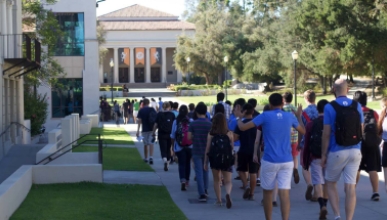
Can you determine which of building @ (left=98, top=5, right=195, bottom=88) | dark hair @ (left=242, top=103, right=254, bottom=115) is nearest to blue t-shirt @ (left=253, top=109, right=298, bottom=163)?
dark hair @ (left=242, top=103, right=254, bottom=115)

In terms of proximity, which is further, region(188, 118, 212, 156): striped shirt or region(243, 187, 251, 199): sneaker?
region(243, 187, 251, 199): sneaker

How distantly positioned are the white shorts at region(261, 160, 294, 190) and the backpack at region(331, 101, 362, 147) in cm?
69

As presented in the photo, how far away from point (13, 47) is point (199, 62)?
5511cm

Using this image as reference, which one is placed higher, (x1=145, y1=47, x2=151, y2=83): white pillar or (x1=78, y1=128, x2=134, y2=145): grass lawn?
(x1=145, y1=47, x2=151, y2=83): white pillar

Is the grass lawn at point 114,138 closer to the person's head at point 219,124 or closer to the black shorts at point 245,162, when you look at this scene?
the black shorts at point 245,162

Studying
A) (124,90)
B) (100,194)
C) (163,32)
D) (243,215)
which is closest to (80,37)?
(124,90)

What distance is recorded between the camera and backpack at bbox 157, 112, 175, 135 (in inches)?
618

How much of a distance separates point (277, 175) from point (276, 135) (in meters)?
0.49

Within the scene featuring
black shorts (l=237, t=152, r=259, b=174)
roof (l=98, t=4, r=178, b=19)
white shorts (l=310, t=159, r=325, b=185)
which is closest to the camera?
white shorts (l=310, t=159, r=325, b=185)

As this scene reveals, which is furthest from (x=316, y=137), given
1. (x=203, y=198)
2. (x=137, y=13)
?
(x=137, y=13)

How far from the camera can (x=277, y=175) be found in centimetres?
823

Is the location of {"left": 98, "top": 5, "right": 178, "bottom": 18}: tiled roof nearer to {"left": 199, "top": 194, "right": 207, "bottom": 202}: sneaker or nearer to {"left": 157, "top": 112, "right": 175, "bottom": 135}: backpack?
{"left": 157, "top": 112, "right": 175, "bottom": 135}: backpack

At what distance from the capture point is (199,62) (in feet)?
254

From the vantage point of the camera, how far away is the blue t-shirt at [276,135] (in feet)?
26.7
